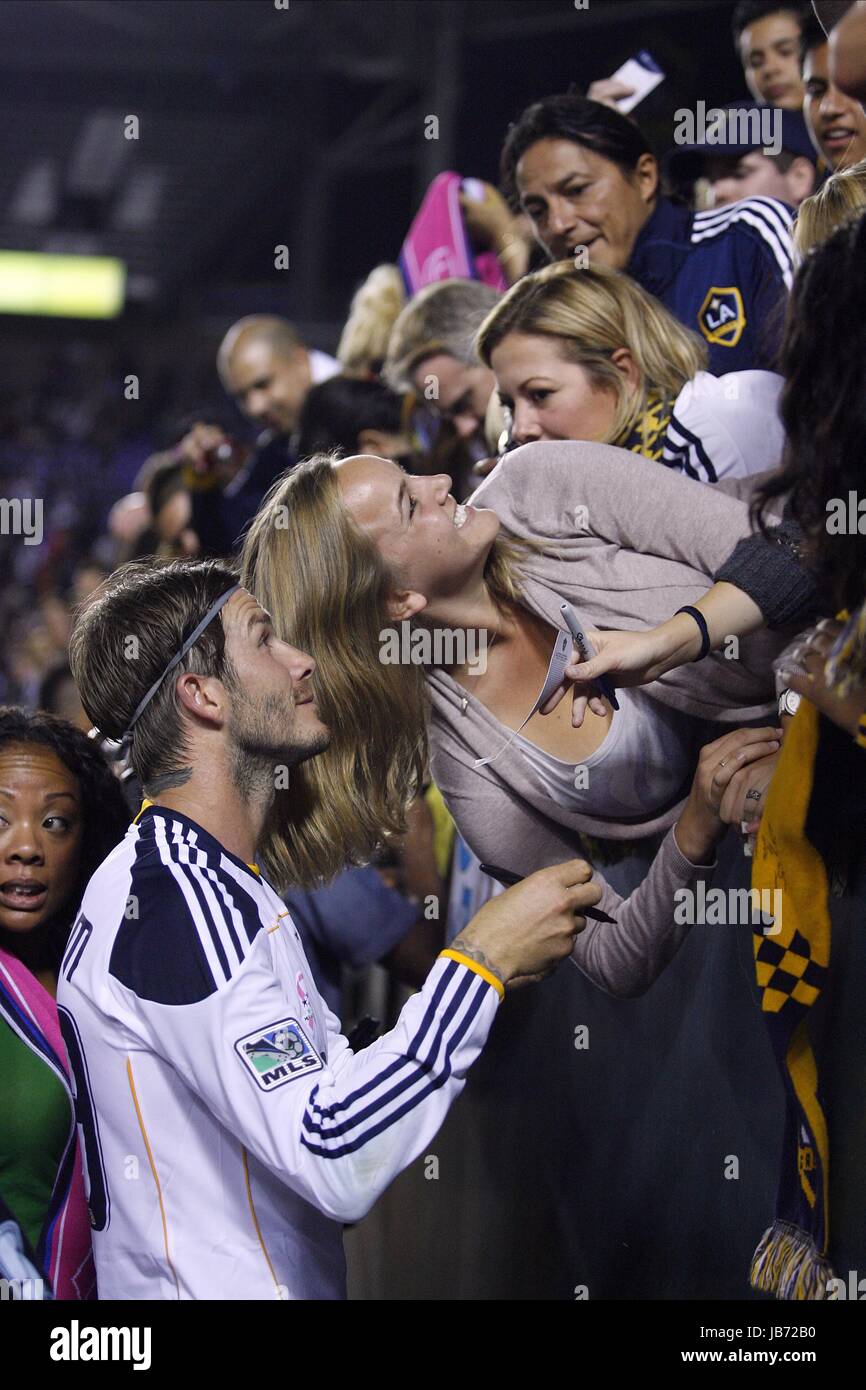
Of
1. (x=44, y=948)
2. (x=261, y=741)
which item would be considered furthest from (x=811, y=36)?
(x=44, y=948)

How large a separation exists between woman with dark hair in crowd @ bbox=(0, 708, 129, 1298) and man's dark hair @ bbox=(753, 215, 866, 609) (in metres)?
1.17

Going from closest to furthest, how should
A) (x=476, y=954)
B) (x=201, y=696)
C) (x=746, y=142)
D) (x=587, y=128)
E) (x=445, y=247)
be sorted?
(x=476, y=954) → (x=201, y=696) → (x=587, y=128) → (x=746, y=142) → (x=445, y=247)

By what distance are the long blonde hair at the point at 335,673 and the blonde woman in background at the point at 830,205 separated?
0.63m

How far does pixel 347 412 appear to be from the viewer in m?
3.33

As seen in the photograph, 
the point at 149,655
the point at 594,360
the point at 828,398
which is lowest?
the point at 149,655

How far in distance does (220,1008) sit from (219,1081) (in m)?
0.08

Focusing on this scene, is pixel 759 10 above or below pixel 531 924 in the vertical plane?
above

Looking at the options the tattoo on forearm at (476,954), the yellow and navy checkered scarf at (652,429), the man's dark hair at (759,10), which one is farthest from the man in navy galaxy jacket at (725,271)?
the tattoo on forearm at (476,954)

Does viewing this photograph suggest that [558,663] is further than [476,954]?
Yes

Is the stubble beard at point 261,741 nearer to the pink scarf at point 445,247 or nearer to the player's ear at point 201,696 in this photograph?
the player's ear at point 201,696

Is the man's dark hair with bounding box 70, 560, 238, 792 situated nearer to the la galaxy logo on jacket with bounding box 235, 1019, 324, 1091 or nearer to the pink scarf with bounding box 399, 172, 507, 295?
the la galaxy logo on jacket with bounding box 235, 1019, 324, 1091

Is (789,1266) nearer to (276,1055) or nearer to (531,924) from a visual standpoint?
(531,924)

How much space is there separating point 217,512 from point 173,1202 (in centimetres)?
245

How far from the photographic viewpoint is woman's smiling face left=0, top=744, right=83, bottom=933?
2.19 m
